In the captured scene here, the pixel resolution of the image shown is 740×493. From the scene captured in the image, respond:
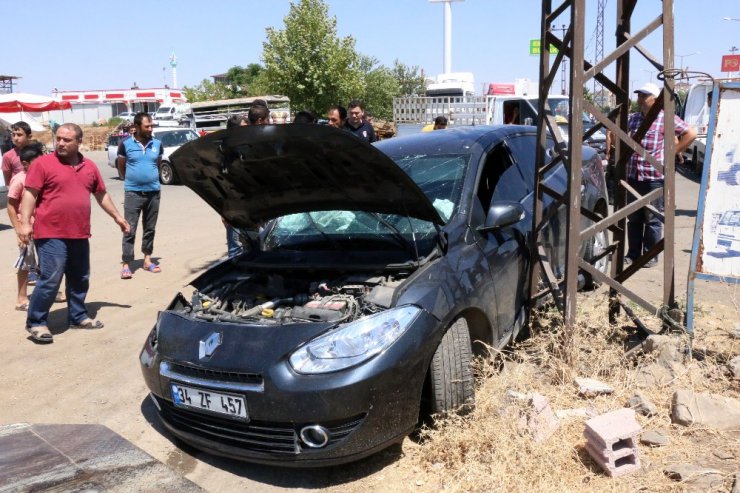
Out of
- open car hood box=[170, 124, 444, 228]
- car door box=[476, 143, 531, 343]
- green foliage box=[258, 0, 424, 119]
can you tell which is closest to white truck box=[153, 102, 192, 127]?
green foliage box=[258, 0, 424, 119]

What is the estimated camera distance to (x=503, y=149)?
521 cm

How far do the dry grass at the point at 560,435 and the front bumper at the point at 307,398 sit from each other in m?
0.31

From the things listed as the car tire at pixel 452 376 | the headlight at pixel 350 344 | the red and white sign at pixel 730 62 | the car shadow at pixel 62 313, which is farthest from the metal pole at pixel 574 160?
the red and white sign at pixel 730 62

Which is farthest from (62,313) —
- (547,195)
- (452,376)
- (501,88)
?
(501,88)

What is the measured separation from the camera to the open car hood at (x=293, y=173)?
12.2ft

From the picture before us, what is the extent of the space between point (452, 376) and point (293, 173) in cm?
162

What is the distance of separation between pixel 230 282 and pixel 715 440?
3.02 metres

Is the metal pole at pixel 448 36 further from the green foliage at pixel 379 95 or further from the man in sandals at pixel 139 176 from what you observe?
the man in sandals at pixel 139 176

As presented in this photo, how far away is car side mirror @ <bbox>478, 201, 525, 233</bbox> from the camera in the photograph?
13.8 feet

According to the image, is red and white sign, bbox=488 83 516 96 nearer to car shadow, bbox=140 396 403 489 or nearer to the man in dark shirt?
the man in dark shirt

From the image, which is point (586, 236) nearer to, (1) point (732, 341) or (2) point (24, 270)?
(1) point (732, 341)

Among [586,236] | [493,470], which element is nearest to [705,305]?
[586,236]

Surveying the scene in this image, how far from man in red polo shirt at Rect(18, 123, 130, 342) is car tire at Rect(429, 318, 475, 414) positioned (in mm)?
3818

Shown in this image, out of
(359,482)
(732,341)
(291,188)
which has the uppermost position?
(291,188)
